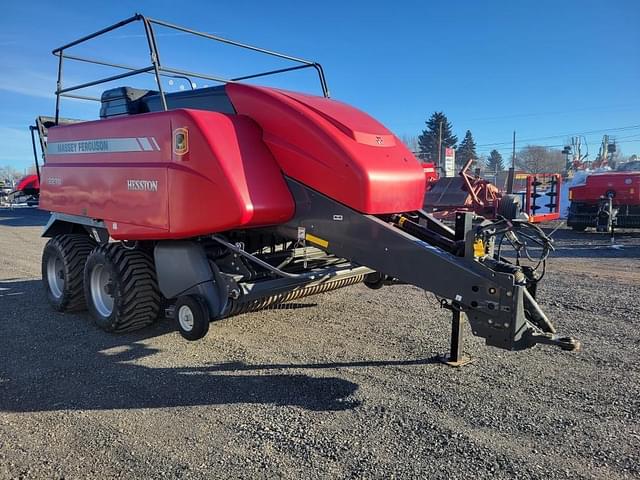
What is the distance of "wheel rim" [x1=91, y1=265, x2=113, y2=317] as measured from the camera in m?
5.30

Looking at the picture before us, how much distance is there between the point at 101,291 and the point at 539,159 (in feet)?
259

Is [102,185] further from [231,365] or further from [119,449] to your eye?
[119,449]

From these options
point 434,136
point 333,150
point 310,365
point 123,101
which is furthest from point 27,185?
point 434,136

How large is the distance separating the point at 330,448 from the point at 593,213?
14394mm

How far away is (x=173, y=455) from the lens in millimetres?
2979

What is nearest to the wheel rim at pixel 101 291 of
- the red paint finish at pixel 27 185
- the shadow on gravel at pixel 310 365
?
the shadow on gravel at pixel 310 365

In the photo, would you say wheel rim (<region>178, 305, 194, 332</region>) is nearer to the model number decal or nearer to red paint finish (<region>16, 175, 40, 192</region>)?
the model number decal

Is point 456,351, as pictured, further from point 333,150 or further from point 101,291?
point 101,291

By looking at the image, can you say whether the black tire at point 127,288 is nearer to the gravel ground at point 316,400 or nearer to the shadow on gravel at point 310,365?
the gravel ground at point 316,400

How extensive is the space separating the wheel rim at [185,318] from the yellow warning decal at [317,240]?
1154 mm

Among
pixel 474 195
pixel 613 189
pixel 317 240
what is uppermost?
pixel 613 189

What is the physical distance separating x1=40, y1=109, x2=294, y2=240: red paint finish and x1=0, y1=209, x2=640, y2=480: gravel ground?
1.21 meters

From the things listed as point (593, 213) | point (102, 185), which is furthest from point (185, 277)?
point (593, 213)

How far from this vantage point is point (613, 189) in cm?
1492
